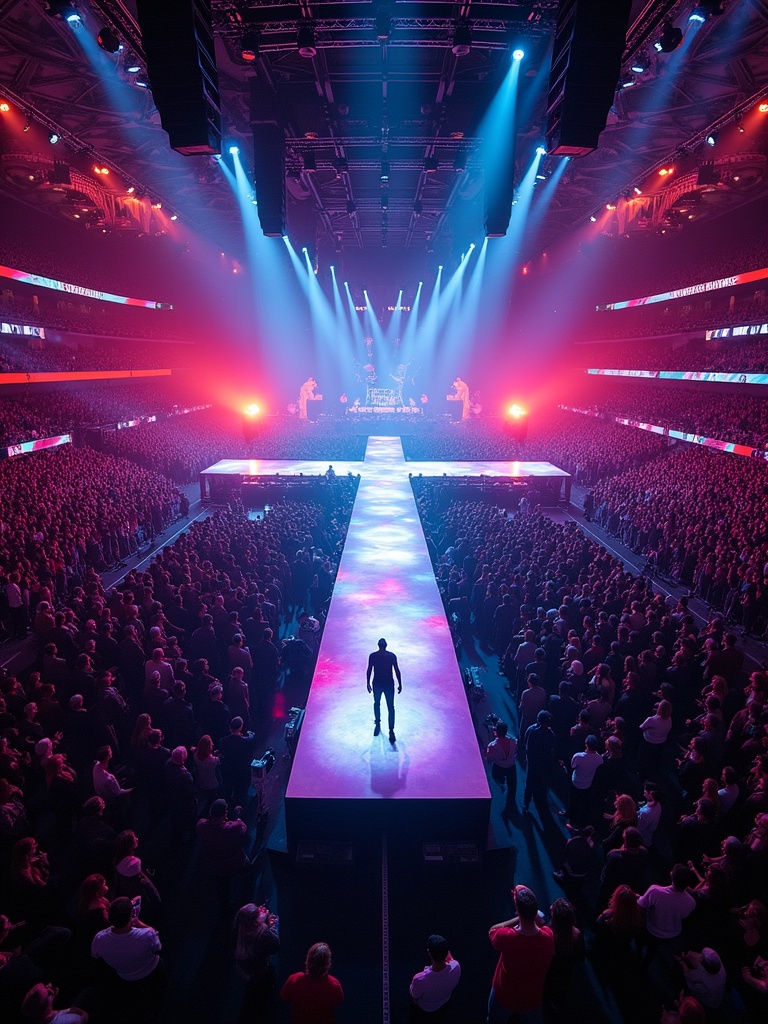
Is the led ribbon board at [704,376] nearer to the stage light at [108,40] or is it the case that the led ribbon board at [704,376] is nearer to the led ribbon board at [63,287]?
the stage light at [108,40]

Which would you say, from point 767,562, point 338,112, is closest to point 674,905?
point 767,562

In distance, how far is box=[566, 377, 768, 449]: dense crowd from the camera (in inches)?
933

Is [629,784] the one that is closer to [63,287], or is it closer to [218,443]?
[63,287]

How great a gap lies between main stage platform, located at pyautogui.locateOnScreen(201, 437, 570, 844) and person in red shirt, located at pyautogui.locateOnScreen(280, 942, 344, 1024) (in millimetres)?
2641

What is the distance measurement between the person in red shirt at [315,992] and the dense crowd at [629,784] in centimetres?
135

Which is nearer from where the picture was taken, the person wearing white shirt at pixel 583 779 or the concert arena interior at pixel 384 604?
the concert arena interior at pixel 384 604

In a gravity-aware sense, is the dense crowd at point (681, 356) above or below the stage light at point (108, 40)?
below

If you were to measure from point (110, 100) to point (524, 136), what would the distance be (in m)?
11.7

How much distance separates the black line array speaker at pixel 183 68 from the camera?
7.28m

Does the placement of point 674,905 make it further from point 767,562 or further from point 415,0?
point 415,0

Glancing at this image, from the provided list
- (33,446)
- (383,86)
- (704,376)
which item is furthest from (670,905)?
(704,376)

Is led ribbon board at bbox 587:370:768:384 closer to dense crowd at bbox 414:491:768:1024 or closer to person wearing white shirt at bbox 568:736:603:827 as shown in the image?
dense crowd at bbox 414:491:768:1024

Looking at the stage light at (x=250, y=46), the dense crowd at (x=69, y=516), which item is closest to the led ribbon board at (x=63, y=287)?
the dense crowd at (x=69, y=516)

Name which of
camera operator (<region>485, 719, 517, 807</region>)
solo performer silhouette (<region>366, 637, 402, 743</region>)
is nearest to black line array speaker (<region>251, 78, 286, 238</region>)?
solo performer silhouette (<region>366, 637, 402, 743</region>)
